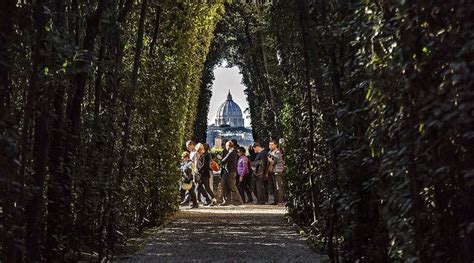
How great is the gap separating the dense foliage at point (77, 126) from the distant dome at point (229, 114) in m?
102

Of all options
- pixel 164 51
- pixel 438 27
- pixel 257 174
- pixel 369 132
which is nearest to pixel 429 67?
pixel 438 27

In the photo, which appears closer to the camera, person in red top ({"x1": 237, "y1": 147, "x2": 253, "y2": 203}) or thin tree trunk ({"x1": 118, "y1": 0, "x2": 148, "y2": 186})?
thin tree trunk ({"x1": 118, "y1": 0, "x2": 148, "y2": 186})

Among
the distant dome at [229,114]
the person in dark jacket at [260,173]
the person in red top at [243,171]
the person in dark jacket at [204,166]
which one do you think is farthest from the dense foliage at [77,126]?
the distant dome at [229,114]

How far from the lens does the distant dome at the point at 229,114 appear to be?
381 feet

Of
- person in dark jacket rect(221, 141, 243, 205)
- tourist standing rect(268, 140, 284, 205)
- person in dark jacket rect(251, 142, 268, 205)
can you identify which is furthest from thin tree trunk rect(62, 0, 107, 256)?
person in dark jacket rect(251, 142, 268, 205)

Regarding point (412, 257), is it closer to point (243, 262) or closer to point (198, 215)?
point (243, 262)

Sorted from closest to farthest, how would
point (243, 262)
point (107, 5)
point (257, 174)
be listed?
point (107, 5) → point (243, 262) → point (257, 174)

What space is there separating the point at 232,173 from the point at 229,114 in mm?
95693

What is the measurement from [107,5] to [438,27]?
3.64 m

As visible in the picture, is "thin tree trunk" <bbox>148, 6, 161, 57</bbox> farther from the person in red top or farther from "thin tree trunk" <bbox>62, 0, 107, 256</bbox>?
the person in red top

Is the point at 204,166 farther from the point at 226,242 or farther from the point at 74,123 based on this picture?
the point at 74,123

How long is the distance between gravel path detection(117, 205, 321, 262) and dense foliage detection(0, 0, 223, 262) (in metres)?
0.48

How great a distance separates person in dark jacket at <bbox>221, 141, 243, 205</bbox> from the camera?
809 inches

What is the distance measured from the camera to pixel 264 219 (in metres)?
15.7
